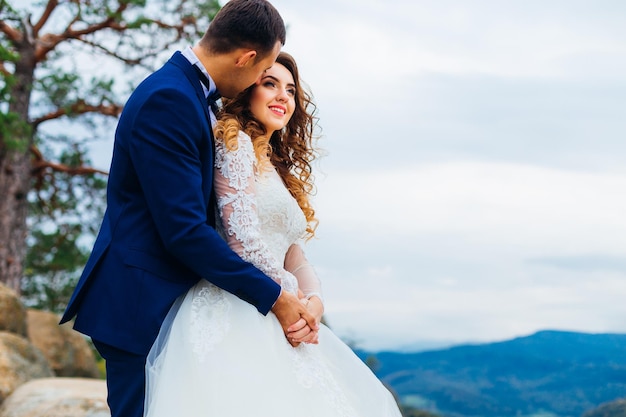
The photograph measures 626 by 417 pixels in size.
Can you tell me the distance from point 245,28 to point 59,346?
878cm

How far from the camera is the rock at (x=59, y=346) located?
33.7 ft

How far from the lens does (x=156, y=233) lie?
2463mm

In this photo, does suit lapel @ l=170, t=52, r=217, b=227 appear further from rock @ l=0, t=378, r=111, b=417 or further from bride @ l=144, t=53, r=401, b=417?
rock @ l=0, t=378, r=111, b=417

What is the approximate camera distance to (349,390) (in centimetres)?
285

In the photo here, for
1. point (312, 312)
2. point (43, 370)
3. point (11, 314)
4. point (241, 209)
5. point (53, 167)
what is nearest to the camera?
point (241, 209)

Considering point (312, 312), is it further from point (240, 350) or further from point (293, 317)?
point (240, 350)

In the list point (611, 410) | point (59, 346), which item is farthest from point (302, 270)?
point (611, 410)

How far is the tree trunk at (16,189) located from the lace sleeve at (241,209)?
1051 centimetres

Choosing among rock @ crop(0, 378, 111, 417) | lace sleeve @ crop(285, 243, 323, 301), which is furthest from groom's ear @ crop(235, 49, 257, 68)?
rock @ crop(0, 378, 111, 417)

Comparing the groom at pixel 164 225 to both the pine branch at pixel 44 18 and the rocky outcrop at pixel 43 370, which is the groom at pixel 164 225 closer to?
the rocky outcrop at pixel 43 370

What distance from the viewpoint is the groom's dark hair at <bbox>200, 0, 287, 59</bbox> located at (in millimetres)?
2562

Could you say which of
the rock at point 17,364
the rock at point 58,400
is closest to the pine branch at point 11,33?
the rock at point 17,364

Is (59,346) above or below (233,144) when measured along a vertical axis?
below

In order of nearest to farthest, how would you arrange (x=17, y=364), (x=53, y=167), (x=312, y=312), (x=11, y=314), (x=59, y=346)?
(x=312, y=312) → (x=17, y=364) → (x=11, y=314) → (x=59, y=346) → (x=53, y=167)
